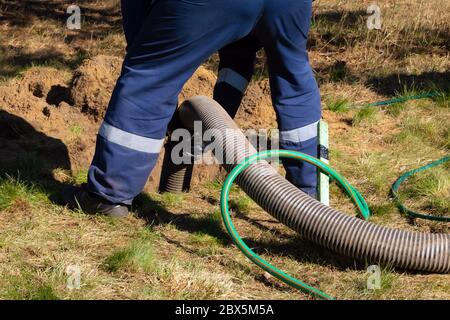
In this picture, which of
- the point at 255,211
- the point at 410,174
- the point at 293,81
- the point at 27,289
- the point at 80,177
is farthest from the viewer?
the point at 410,174

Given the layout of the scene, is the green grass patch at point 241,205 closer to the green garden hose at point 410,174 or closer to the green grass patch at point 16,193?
the green garden hose at point 410,174

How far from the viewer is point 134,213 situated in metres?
4.49

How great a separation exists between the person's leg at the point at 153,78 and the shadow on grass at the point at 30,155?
1.83 ft

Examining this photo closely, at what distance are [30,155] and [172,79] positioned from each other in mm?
1414

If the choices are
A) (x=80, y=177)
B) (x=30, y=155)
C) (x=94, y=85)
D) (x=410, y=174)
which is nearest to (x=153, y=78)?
(x=80, y=177)

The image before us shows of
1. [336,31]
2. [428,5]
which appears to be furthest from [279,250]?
[428,5]

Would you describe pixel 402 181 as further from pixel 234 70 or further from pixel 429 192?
pixel 234 70

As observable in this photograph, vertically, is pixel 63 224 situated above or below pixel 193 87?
below

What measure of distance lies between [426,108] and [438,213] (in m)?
1.80

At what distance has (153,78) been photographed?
13.2ft

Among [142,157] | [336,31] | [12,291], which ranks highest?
[336,31]

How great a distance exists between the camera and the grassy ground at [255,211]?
365 centimetres

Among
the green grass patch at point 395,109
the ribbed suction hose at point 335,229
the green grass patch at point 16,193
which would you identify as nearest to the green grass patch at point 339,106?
the green grass patch at point 395,109

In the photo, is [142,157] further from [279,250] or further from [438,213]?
[438,213]
